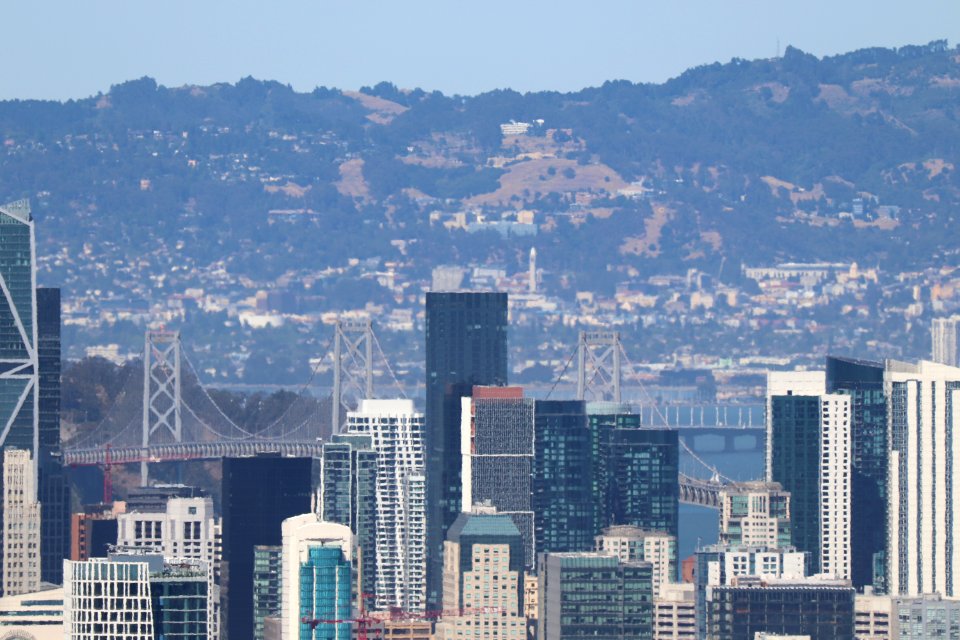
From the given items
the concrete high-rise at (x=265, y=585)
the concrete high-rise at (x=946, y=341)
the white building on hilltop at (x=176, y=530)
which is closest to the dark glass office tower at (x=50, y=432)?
the white building on hilltop at (x=176, y=530)

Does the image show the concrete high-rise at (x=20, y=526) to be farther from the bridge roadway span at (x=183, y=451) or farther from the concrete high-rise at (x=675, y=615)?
the bridge roadway span at (x=183, y=451)

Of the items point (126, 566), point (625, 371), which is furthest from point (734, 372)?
point (126, 566)

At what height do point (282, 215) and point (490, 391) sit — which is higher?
point (282, 215)

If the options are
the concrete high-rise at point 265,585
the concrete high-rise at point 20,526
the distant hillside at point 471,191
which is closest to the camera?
the concrete high-rise at point 265,585

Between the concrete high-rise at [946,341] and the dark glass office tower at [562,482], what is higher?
the concrete high-rise at [946,341]

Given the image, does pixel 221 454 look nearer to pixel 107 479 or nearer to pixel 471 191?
pixel 107 479

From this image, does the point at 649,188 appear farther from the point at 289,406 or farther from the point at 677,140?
the point at 289,406

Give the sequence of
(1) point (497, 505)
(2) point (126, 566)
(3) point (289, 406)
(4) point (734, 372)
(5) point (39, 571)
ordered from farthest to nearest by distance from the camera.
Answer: (4) point (734, 372) < (3) point (289, 406) < (1) point (497, 505) < (5) point (39, 571) < (2) point (126, 566)
